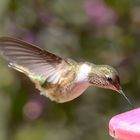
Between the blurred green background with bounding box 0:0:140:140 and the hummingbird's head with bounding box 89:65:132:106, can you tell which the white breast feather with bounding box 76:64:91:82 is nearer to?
the hummingbird's head with bounding box 89:65:132:106

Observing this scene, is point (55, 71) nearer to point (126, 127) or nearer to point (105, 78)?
point (105, 78)

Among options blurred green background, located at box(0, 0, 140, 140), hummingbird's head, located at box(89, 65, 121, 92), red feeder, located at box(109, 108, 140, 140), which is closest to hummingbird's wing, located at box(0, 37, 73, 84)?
hummingbird's head, located at box(89, 65, 121, 92)

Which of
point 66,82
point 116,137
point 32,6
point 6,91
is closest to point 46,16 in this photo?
point 32,6

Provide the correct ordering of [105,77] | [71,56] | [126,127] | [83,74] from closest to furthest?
[126,127] → [105,77] → [83,74] → [71,56]

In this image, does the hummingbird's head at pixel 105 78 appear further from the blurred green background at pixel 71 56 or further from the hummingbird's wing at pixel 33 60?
the blurred green background at pixel 71 56

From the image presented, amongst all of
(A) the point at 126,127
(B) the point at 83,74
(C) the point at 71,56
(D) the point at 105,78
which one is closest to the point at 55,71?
(B) the point at 83,74

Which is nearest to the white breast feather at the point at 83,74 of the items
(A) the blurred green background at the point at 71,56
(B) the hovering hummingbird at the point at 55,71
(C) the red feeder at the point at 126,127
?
(B) the hovering hummingbird at the point at 55,71
